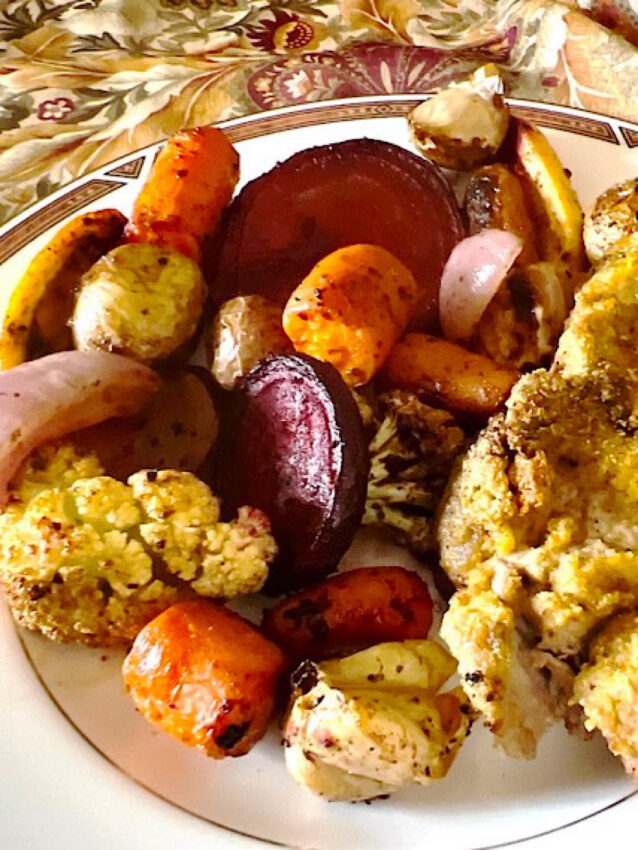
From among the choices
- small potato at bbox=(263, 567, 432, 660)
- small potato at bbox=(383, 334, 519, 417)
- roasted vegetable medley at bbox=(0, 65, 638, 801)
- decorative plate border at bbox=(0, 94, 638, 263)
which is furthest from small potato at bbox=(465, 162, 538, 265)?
small potato at bbox=(263, 567, 432, 660)

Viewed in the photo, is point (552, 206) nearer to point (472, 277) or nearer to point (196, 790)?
point (472, 277)

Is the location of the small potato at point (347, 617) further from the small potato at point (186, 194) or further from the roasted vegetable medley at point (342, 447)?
the small potato at point (186, 194)

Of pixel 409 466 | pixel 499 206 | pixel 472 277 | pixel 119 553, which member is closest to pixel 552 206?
pixel 499 206

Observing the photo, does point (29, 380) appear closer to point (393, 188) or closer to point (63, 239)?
point (63, 239)

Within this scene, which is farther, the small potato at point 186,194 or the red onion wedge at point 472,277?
the small potato at point 186,194

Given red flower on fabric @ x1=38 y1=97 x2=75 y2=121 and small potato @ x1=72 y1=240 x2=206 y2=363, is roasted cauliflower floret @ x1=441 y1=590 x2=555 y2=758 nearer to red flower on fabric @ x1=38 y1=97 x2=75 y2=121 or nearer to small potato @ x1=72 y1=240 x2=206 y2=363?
small potato @ x1=72 y1=240 x2=206 y2=363

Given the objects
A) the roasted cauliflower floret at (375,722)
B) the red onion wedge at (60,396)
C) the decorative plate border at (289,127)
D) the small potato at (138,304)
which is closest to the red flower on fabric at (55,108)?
the decorative plate border at (289,127)
